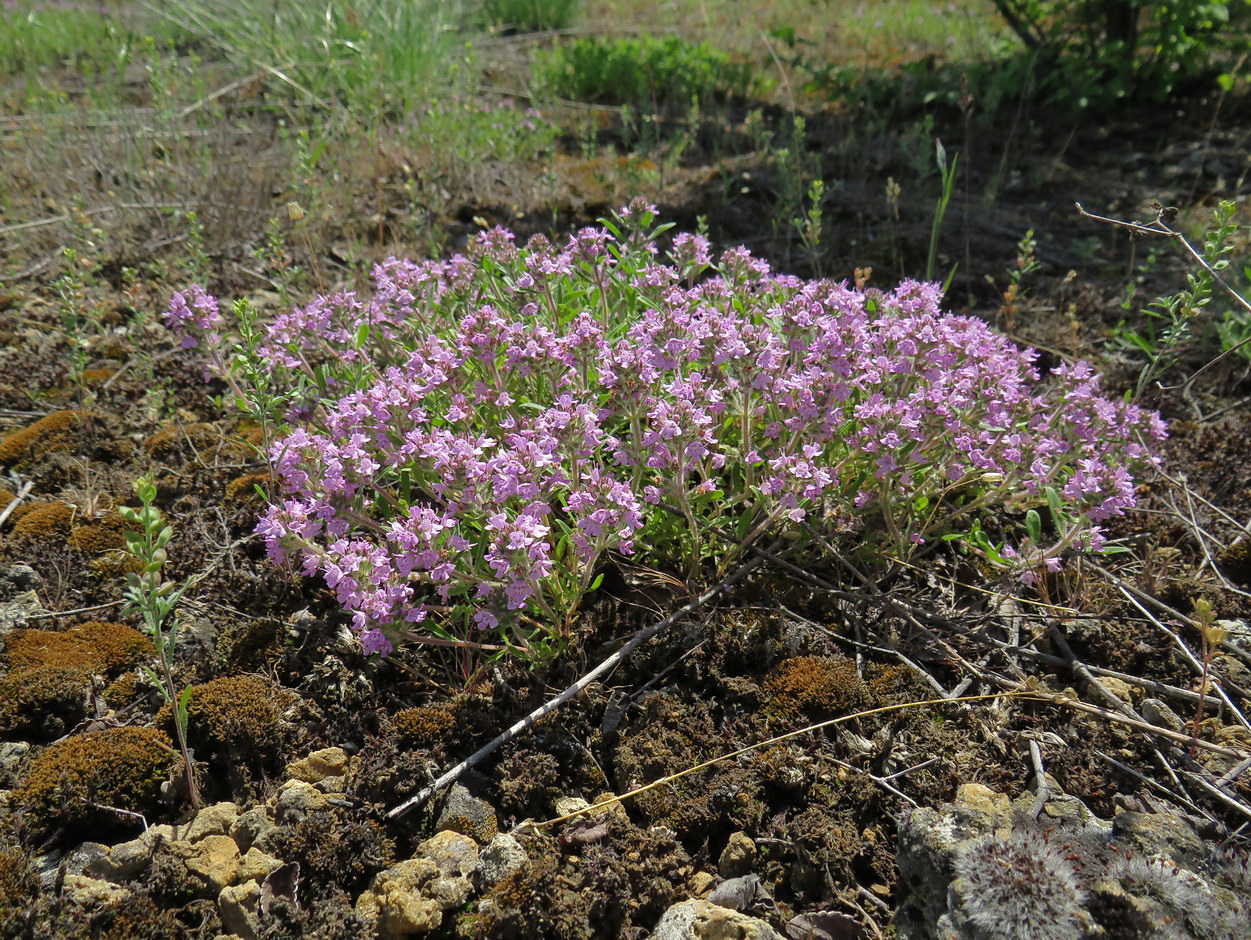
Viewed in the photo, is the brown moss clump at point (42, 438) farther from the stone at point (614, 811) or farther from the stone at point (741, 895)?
the stone at point (741, 895)

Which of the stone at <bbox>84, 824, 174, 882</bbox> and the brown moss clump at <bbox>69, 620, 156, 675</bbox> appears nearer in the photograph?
the stone at <bbox>84, 824, 174, 882</bbox>

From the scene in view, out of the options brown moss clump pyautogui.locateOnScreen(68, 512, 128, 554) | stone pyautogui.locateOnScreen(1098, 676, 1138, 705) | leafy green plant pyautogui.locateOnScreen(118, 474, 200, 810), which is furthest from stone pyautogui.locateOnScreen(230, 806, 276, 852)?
stone pyautogui.locateOnScreen(1098, 676, 1138, 705)

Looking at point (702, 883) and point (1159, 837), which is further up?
point (1159, 837)

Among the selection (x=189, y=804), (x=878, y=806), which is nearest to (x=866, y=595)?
(x=878, y=806)

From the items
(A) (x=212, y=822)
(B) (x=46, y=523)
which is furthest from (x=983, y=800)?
(B) (x=46, y=523)

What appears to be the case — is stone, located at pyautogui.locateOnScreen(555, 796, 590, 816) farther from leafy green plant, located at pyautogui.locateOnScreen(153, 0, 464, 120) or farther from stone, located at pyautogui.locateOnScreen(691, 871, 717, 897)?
leafy green plant, located at pyautogui.locateOnScreen(153, 0, 464, 120)

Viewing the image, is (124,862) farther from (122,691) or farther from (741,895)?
(741,895)

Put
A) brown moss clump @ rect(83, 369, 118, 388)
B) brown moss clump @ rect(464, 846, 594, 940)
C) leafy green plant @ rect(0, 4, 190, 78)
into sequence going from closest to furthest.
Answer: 1. brown moss clump @ rect(464, 846, 594, 940)
2. brown moss clump @ rect(83, 369, 118, 388)
3. leafy green plant @ rect(0, 4, 190, 78)
